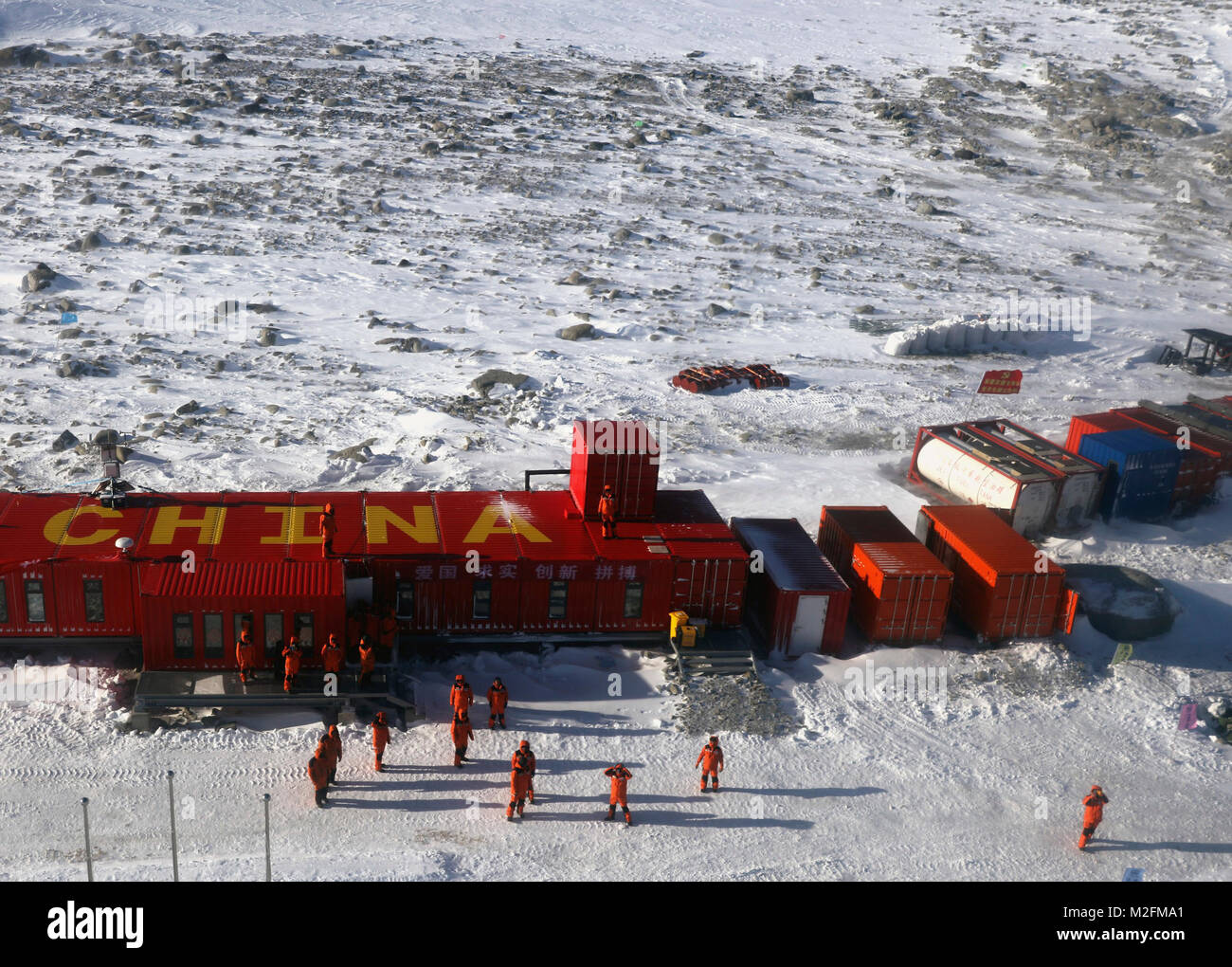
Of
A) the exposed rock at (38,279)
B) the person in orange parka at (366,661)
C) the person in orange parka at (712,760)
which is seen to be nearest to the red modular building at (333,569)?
the person in orange parka at (366,661)

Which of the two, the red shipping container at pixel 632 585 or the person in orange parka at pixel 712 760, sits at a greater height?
the red shipping container at pixel 632 585

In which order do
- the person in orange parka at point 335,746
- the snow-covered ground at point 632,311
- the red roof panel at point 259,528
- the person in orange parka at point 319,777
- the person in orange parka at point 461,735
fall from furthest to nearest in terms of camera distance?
the red roof panel at point 259,528 → the person in orange parka at point 461,735 → the snow-covered ground at point 632,311 → the person in orange parka at point 335,746 → the person in orange parka at point 319,777

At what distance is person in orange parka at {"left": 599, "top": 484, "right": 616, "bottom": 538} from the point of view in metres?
21.2

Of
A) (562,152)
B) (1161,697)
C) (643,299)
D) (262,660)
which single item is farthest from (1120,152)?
(262,660)

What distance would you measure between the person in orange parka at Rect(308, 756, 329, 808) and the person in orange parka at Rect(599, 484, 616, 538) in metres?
7.16

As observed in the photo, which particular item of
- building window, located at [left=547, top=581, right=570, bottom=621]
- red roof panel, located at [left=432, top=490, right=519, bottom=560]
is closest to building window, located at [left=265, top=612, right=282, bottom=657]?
red roof panel, located at [left=432, top=490, right=519, bottom=560]

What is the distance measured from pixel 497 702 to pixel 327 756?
3.01 meters

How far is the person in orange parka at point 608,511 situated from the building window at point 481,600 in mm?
2529

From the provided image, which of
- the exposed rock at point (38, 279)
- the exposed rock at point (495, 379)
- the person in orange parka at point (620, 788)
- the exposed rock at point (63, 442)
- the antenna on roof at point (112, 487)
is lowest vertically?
the exposed rock at point (63, 442)

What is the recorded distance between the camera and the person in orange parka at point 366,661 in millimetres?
18562

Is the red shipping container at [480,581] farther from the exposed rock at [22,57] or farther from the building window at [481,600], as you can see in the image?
the exposed rock at [22,57]

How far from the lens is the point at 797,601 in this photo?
2098 centimetres

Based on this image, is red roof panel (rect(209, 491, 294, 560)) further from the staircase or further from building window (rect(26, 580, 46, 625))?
the staircase

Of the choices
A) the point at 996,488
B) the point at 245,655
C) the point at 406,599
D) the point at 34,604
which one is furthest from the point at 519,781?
the point at 996,488
